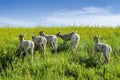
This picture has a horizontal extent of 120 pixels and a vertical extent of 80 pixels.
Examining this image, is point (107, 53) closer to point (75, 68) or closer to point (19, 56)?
point (75, 68)

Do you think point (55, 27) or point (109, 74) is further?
point (55, 27)

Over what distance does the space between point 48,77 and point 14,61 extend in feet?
7.47

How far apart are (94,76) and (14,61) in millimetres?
4014

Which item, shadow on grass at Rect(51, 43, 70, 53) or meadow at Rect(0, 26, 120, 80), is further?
shadow on grass at Rect(51, 43, 70, 53)

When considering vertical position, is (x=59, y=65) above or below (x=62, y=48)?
below

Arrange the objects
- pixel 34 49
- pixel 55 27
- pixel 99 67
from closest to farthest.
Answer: pixel 99 67, pixel 34 49, pixel 55 27

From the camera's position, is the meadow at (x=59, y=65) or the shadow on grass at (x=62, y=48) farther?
the shadow on grass at (x=62, y=48)

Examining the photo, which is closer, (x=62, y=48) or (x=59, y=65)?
(x=59, y=65)

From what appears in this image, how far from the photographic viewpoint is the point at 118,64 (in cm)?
1945

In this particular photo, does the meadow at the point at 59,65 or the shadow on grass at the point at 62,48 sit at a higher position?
the shadow on grass at the point at 62,48

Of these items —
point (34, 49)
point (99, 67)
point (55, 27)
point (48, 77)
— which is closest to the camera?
point (48, 77)

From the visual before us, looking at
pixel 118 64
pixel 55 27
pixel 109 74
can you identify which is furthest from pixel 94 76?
pixel 55 27

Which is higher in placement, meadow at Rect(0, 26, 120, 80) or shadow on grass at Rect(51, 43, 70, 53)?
shadow on grass at Rect(51, 43, 70, 53)

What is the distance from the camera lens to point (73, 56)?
65.1 feet
